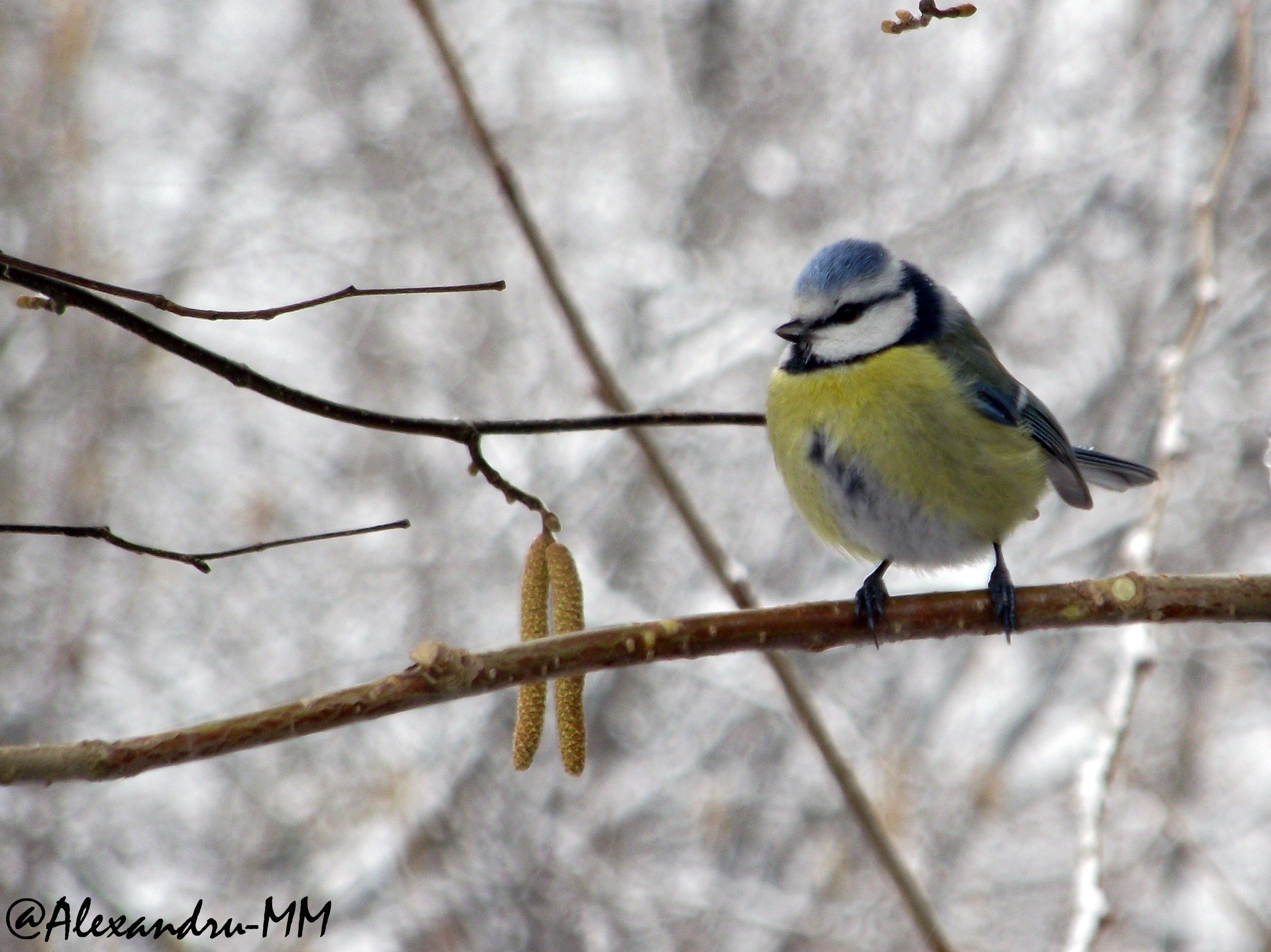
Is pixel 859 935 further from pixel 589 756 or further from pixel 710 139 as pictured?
pixel 710 139

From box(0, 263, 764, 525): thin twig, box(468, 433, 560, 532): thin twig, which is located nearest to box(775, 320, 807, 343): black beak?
box(0, 263, 764, 525): thin twig

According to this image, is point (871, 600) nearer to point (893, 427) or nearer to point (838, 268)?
point (893, 427)

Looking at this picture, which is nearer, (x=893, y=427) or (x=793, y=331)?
(x=893, y=427)

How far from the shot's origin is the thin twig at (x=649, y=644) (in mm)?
1412

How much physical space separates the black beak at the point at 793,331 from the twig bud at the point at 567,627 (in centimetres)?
114

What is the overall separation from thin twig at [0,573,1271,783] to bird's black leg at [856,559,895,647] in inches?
0.8

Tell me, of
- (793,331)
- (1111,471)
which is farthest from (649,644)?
(1111,471)

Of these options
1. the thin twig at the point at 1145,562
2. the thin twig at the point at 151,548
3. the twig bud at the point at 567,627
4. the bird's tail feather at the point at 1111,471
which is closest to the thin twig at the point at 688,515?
the thin twig at the point at 1145,562

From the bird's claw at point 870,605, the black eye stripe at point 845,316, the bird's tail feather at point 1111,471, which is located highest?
the black eye stripe at point 845,316

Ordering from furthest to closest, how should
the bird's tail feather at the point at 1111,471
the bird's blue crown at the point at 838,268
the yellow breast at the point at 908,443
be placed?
1. the bird's tail feather at the point at 1111,471
2. the bird's blue crown at the point at 838,268
3. the yellow breast at the point at 908,443

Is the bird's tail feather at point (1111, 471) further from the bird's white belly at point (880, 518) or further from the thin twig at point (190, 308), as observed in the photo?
the thin twig at point (190, 308)

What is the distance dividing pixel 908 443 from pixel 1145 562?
51cm

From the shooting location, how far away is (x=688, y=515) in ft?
6.78

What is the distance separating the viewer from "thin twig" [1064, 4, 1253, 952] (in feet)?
7.07
